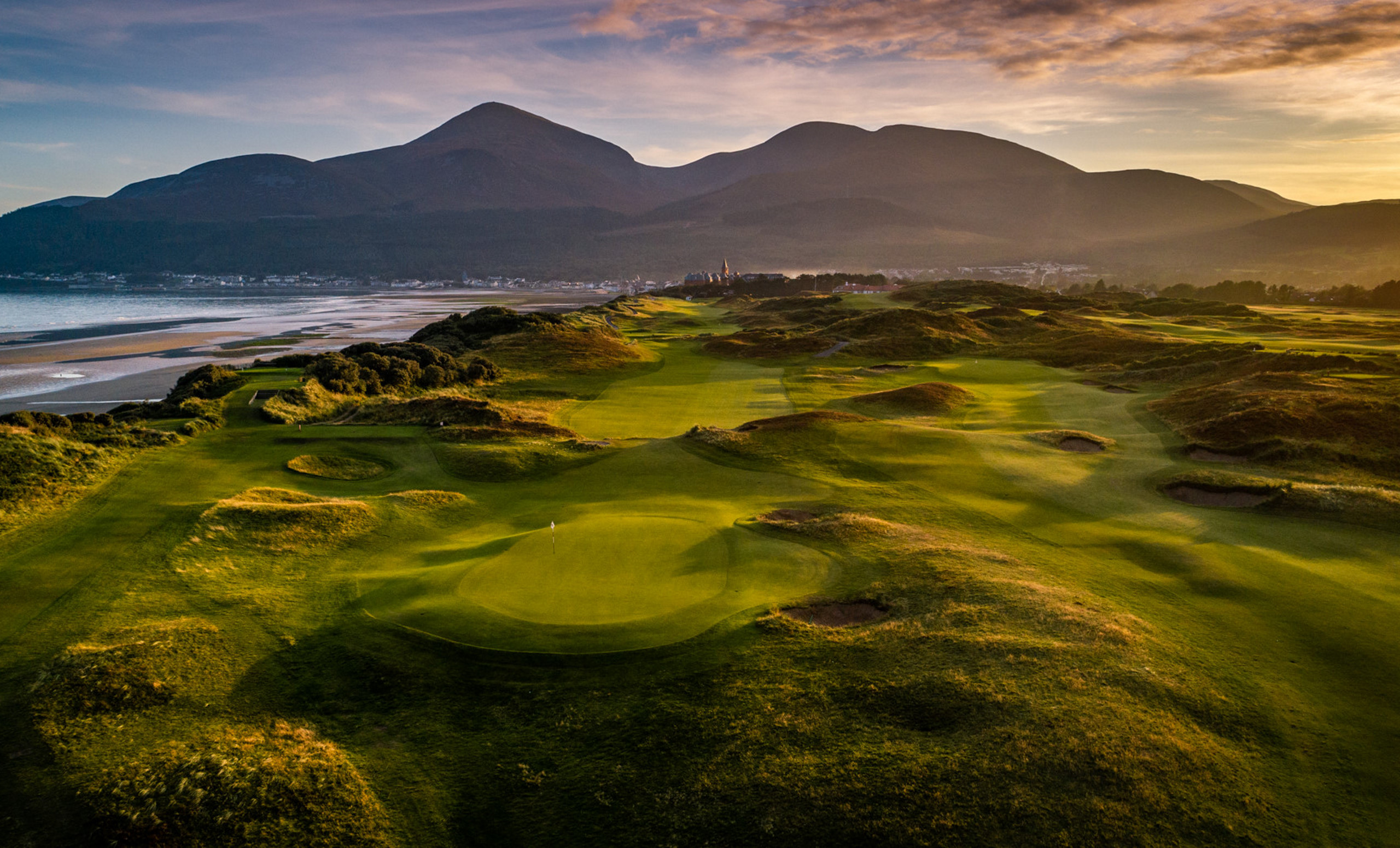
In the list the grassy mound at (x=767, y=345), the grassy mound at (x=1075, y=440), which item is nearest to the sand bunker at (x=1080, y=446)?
the grassy mound at (x=1075, y=440)

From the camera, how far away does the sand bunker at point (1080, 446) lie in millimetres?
27984

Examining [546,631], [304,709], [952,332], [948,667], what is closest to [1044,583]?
[948,667]

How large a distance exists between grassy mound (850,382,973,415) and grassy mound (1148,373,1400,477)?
33.4 ft

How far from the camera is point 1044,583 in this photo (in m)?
15.3

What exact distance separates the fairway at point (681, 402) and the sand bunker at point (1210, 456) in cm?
1974

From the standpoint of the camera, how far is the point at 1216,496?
21578 mm

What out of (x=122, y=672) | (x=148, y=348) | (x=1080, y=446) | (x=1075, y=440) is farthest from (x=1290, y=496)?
(x=148, y=348)

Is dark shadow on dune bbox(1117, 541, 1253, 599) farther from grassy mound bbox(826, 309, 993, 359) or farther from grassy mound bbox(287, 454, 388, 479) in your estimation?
grassy mound bbox(826, 309, 993, 359)

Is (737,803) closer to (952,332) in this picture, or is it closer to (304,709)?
(304,709)

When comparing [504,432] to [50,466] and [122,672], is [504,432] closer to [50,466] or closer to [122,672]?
[50,466]

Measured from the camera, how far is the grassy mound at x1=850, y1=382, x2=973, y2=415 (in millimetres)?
38094

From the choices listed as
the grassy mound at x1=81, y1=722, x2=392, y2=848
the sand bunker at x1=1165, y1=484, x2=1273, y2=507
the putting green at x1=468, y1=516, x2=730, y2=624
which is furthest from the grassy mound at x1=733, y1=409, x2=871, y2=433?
the grassy mound at x1=81, y1=722, x2=392, y2=848

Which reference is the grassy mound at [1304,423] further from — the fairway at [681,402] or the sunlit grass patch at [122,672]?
the sunlit grass patch at [122,672]

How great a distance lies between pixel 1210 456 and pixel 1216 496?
5890 millimetres
